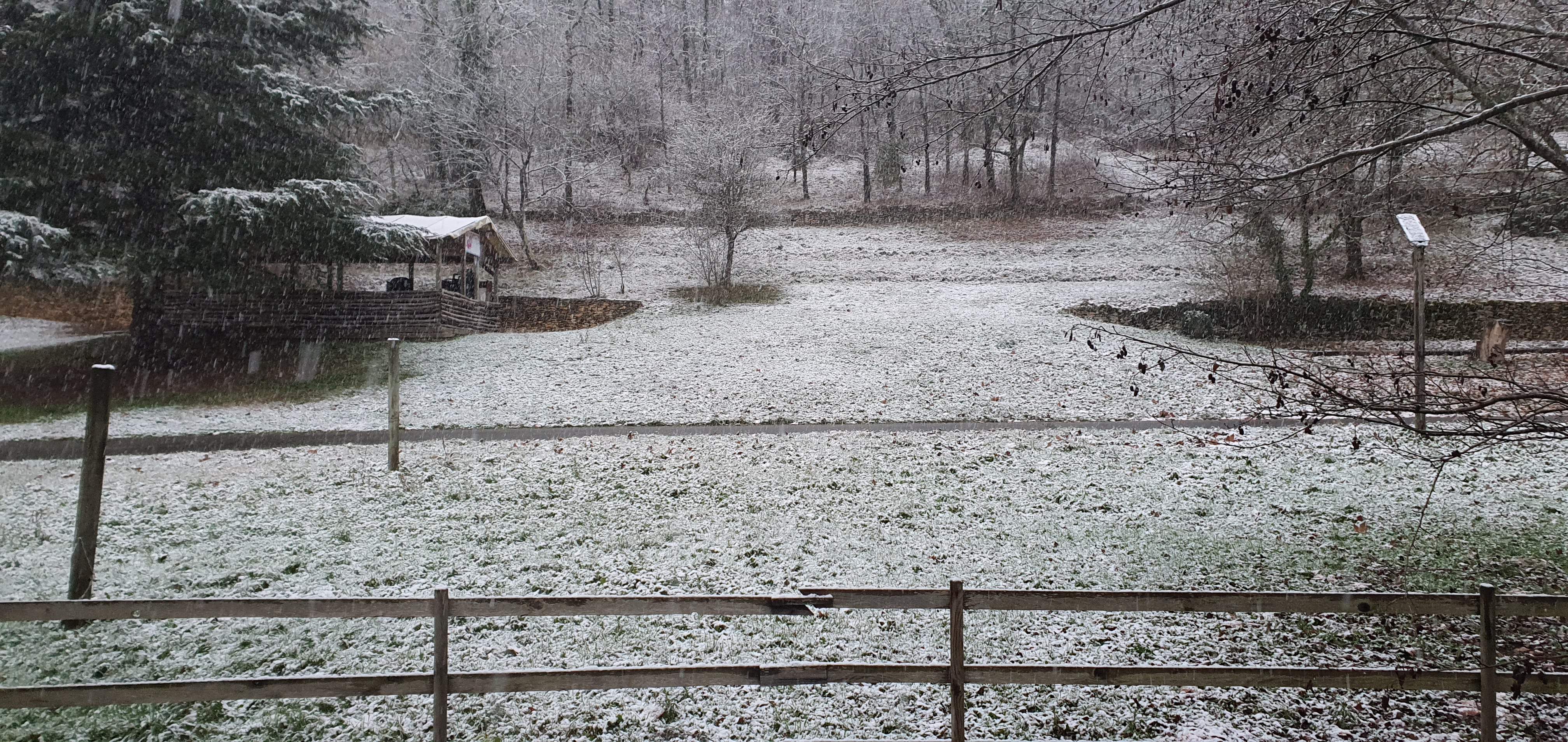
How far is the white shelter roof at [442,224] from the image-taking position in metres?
22.2

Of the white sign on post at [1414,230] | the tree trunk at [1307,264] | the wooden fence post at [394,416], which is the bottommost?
the wooden fence post at [394,416]

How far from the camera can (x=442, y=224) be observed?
23828 mm

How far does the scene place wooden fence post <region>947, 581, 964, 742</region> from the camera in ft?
13.4

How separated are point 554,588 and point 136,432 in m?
9.48

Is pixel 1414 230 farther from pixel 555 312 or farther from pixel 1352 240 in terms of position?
pixel 555 312

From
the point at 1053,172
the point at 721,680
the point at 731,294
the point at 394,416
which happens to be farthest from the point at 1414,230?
the point at 1053,172

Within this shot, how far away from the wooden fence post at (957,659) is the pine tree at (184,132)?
16722 mm

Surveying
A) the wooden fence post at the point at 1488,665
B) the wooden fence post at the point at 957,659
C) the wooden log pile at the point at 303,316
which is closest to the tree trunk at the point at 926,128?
the wooden fence post at the point at 957,659

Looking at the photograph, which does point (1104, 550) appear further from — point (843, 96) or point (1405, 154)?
point (843, 96)

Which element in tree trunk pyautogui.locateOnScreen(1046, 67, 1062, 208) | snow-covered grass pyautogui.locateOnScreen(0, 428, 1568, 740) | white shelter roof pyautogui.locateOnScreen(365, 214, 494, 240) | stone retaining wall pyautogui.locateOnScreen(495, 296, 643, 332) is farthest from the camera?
tree trunk pyautogui.locateOnScreen(1046, 67, 1062, 208)

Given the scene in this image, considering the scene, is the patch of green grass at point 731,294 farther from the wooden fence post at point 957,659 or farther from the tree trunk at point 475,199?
the wooden fence post at point 957,659

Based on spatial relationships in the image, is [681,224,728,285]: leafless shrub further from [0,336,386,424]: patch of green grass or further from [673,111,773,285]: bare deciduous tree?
[0,336,386,424]: patch of green grass

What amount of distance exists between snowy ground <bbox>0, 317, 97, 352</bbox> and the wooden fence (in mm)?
21635

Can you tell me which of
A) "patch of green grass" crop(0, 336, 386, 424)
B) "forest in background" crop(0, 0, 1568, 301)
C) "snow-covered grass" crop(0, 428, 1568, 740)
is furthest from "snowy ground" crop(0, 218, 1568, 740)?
"forest in background" crop(0, 0, 1568, 301)
